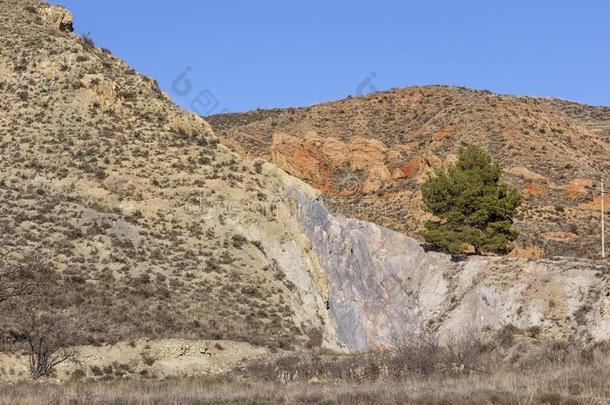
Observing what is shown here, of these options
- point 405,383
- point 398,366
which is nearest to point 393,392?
point 405,383

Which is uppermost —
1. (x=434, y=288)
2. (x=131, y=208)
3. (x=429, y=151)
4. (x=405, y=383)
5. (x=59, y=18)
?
(x=59, y=18)

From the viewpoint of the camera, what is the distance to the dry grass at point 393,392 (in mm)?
13344

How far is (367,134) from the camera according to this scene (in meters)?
87.6

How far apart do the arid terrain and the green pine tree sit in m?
1.40

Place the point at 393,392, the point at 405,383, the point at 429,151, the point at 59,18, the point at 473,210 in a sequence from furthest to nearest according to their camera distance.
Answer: the point at 429,151
the point at 59,18
the point at 473,210
the point at 405,383
the point at 393,392

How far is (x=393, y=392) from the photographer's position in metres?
14.2

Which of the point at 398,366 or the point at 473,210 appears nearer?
the point at 398,366

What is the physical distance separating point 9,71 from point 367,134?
153 ft

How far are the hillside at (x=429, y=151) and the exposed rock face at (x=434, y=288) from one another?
11.0 metres

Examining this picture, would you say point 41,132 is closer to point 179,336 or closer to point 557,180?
point 179,336

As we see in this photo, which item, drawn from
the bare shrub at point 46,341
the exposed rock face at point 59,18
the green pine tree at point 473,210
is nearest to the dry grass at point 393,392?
the bare shrub at point 46,341

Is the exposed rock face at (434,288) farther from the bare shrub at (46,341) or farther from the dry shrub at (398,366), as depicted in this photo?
the dry shrub at (398,366)

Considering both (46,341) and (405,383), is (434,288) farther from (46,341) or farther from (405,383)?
(405,383)

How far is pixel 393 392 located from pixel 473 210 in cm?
3460
